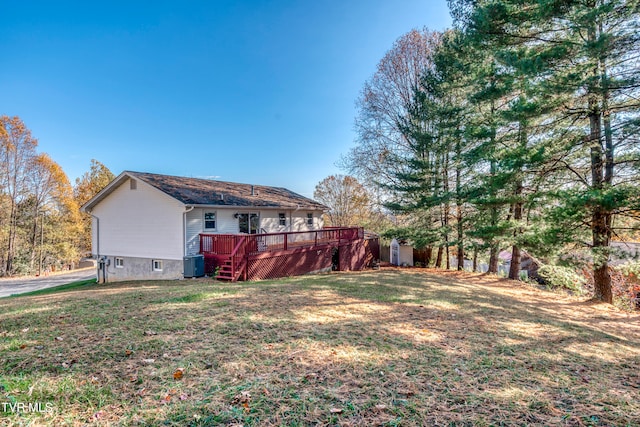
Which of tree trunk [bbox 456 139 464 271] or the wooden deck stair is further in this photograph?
tree trunk [bbox 456 139 464 271]

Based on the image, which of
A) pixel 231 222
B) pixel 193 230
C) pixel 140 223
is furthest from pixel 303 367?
pixel 140 223

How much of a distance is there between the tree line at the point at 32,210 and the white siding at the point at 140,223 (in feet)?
48.0

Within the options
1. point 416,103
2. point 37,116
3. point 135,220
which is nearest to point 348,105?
point 416,103

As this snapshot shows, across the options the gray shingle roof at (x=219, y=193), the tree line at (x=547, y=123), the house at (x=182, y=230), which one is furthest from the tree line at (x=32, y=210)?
the tree line at (x=547, y=123)

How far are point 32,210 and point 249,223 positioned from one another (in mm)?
24420

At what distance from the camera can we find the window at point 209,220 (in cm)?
1437

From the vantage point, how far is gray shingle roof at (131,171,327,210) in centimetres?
1395

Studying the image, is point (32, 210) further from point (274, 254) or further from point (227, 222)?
point (274, 254)

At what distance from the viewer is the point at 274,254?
12.3 m

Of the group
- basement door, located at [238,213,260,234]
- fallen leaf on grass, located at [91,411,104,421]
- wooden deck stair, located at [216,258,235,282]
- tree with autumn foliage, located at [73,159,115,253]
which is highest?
tree with autumn foliage, located at [73,159,115,253]

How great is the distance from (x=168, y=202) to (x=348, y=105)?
1392cm

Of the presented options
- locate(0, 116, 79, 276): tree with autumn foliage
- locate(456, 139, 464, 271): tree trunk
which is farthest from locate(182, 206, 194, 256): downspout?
locate(0, 116, 79, 276): tree with autumn foliage

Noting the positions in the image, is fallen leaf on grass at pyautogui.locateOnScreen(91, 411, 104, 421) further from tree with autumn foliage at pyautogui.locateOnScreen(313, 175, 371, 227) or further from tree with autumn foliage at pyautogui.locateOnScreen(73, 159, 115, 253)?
tree with autumn foliage at pyautogui.locateOnScreen(73, 159, 115, 253)

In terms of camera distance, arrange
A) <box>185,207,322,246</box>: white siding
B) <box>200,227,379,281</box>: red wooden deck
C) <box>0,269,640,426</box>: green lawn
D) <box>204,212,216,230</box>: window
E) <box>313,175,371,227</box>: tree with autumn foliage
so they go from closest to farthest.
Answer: <box>0,269,640,426</box>: green lawn
<box>200,227,379,281</box>: red wooden deck
<box>185,207,322,246</box>: white siding
<box>204,212,216,230</box>: window
<box>313,175,371,227</box>: tree with autumn foliage
